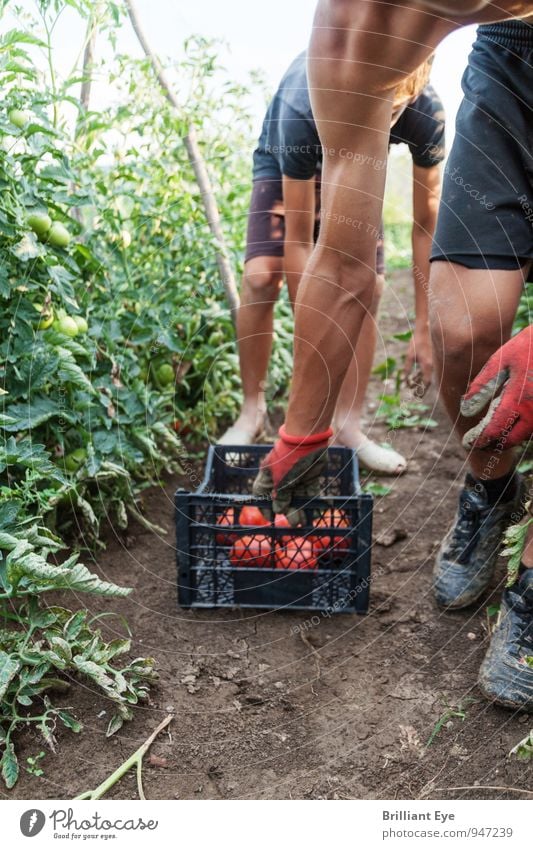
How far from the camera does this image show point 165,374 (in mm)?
2479

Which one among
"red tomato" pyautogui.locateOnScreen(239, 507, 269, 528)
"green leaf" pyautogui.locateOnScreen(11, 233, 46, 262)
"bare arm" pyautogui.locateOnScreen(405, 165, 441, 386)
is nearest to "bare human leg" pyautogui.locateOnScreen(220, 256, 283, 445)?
"bare arm" pyautogui.locateOnScreen(405, 165, 441, 386)

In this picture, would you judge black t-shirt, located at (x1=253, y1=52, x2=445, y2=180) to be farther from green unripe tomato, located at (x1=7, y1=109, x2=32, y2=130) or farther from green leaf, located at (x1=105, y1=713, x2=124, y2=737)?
green leaf, located at (x1=105, y1=713, x2=124, y2=737)

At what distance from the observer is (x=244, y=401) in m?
2.79

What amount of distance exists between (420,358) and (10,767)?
1854 millimetres

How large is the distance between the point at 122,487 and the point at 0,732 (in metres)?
0.80

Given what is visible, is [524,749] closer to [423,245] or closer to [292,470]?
[292,470]

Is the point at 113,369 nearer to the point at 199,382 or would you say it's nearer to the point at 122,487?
the point at 122,487

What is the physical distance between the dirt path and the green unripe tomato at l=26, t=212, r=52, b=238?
857 mm

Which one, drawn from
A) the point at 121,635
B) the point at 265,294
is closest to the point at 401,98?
the point at 265,294

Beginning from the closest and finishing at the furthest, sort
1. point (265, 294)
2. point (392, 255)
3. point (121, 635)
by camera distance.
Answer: point (121, 635)
point (265, 294)
point (392, 255)

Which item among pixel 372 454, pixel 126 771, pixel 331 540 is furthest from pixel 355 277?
pixel 372 454

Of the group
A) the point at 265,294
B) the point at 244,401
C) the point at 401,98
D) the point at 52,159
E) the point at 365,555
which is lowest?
the point at 365,555

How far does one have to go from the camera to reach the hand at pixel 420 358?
2.69m

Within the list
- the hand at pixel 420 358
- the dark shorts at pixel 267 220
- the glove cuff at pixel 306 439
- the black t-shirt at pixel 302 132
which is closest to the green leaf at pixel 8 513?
the glove cuff at pixel 306 439
